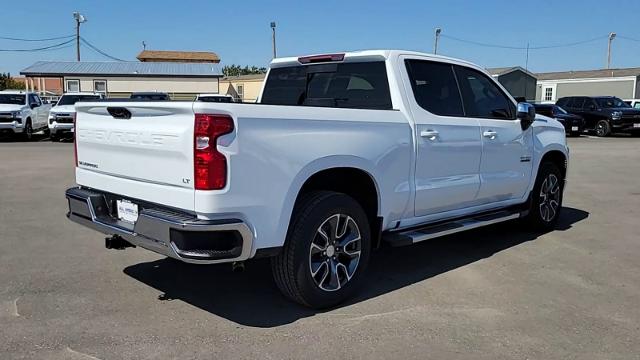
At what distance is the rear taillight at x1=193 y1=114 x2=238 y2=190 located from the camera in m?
3.50

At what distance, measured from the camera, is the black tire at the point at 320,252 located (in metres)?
4.03

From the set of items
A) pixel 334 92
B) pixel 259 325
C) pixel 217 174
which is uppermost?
pixel 334 92

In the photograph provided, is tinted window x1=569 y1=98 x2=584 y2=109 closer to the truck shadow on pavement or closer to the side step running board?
the truck shadow on pavement

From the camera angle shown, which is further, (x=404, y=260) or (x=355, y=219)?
(x=404, y=260)

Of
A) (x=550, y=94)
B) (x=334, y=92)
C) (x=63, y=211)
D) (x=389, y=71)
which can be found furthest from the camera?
(x=550, y=94)

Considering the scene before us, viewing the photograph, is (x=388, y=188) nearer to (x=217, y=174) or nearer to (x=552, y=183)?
(x=217, y=174)

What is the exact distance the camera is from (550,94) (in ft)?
154

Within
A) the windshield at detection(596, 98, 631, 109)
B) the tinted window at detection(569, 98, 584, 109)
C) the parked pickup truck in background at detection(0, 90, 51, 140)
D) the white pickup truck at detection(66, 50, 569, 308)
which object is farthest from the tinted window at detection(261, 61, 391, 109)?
the tinted window at detection(569, 98, 584, 109)

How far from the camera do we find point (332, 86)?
5449 millimetres

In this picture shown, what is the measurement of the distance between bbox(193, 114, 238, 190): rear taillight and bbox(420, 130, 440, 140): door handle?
1.93m

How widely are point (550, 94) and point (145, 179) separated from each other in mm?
47994

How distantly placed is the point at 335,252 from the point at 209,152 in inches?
53.2

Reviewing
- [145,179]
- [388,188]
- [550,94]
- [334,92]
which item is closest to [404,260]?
[388,188]

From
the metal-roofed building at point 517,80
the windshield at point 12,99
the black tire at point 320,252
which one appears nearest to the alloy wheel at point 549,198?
the black tire at point 320,252
